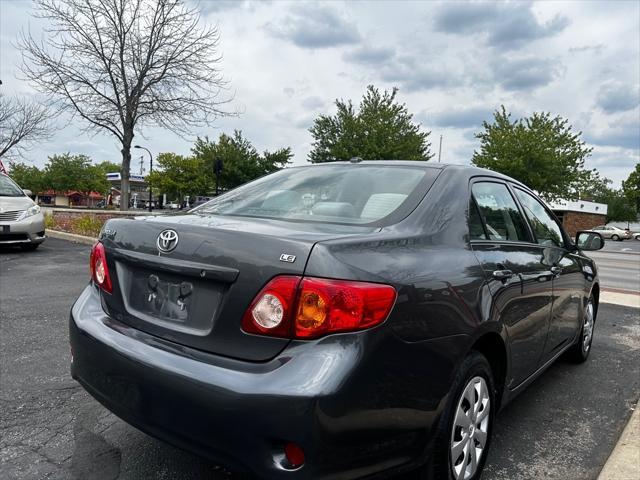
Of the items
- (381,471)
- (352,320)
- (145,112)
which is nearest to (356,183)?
(352,320)

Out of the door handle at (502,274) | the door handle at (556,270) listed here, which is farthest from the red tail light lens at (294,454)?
the door handle at (556,270)

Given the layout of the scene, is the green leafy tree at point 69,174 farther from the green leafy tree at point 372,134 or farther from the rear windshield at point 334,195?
the rear windshield at point 334,195

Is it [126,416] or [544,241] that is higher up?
[544,241]

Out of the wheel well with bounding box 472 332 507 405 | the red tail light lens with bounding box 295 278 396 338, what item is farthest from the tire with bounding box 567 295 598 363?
the red tail light lens with bounding box 295 278 396 338

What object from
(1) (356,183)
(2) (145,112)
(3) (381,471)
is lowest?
(3) (381,471)

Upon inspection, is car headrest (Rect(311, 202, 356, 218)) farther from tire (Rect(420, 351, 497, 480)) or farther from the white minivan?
the white minivan

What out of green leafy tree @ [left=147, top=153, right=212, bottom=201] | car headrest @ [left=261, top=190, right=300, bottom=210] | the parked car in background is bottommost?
the parked car in background

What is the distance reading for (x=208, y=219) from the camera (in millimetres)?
2271

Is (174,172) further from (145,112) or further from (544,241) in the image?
(544,241)

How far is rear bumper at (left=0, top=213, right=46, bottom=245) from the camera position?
9039 millimetres

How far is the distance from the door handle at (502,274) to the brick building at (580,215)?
172 ft

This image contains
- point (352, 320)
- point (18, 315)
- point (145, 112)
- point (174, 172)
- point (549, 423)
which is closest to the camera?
point (352, 320)

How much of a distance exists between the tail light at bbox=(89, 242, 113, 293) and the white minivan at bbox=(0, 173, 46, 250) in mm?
7995

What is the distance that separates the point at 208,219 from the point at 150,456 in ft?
3.99
